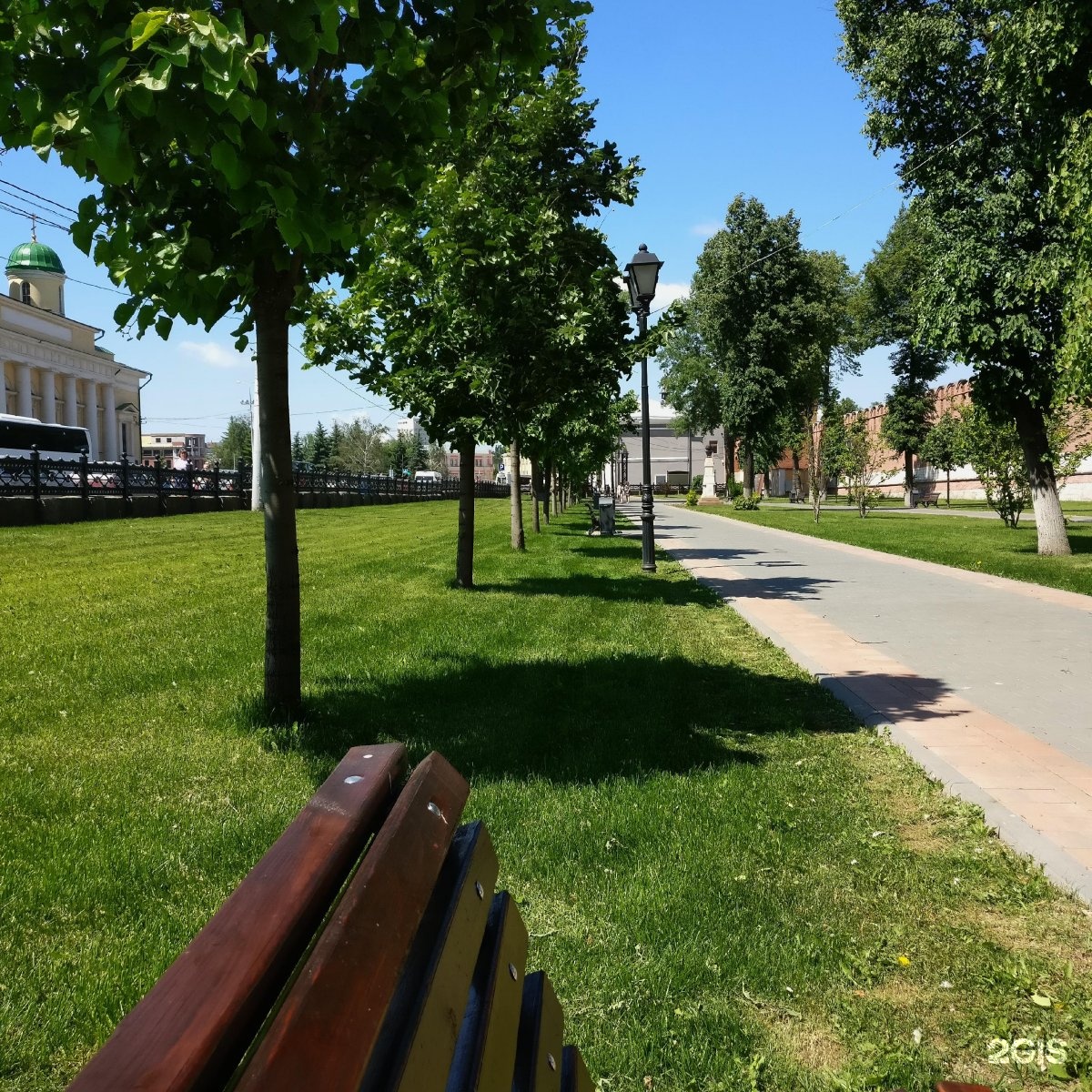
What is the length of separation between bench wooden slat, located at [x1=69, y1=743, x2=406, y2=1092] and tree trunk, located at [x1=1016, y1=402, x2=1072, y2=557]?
18671 millimetres

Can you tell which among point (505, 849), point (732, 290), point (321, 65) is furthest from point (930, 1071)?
point (732, 290)

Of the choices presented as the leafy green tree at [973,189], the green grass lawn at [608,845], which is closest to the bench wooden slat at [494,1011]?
the green grass lawn at [608,845]

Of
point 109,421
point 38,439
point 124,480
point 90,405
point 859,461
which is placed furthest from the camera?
point 109,421

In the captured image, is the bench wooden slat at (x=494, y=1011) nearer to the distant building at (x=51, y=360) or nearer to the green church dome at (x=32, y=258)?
the distant building at (x=51, y=360)

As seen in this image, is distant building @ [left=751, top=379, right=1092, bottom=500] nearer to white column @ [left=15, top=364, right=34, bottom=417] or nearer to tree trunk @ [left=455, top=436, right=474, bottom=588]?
tree trunk @ [left=455, top=436, right=474, bottom=588]

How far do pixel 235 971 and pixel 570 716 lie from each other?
5142mm

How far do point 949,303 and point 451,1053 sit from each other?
1694 cm

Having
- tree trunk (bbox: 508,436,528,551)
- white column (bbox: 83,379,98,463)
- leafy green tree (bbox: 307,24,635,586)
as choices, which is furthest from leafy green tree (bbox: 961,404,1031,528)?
white column (bbox: 83,379,98,463)

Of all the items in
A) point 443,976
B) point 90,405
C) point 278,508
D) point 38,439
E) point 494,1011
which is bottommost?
point 494,1011

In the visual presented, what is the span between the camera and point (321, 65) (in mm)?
5141

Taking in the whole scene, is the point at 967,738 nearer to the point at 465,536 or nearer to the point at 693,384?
the point at 465,536

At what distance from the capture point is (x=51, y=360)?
6412 centimetres

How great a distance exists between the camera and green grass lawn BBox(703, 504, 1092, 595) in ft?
48.2

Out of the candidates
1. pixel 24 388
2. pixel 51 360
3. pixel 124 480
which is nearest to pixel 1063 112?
pixel 124 480
